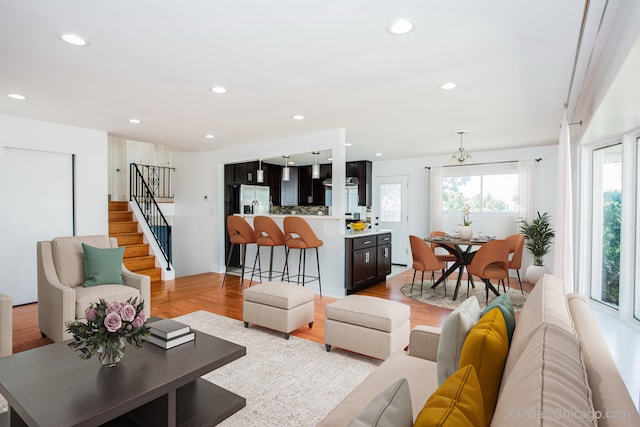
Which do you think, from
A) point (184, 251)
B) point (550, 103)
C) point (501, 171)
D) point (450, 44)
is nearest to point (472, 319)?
point (450, 44)

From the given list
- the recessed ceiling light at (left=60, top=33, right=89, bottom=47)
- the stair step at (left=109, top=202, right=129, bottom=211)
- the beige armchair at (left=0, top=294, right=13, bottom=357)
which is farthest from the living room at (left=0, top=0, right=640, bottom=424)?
the beige armchair at (left=0, top=294, right=13, bottom=357)

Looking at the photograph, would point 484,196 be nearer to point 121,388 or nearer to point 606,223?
point 606,223

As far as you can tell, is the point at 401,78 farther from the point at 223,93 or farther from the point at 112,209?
the point at 112,209

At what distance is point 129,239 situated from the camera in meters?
6.12

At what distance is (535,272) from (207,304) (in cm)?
526

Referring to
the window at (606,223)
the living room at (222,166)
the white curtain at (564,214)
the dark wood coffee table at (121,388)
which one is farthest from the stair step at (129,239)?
the window at (606,223)

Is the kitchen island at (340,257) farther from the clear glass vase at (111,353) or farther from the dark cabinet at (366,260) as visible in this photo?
the clear glass vase at (111,353)

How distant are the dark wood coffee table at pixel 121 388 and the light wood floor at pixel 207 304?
141cm

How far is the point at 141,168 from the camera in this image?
8.49 meters

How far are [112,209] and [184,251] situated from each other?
1.57 metres

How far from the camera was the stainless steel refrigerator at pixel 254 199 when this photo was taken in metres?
6.97

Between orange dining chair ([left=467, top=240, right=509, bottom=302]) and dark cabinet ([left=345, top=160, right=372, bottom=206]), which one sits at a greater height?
dark cabinet ([left=345, top=160, right=372, bottom=206])

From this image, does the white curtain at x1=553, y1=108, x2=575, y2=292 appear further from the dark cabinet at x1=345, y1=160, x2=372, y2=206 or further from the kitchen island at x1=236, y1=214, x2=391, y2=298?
the dark cabinet at x1=345, y1=160, x2=372, y2=206

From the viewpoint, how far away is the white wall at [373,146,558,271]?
6.02 m
